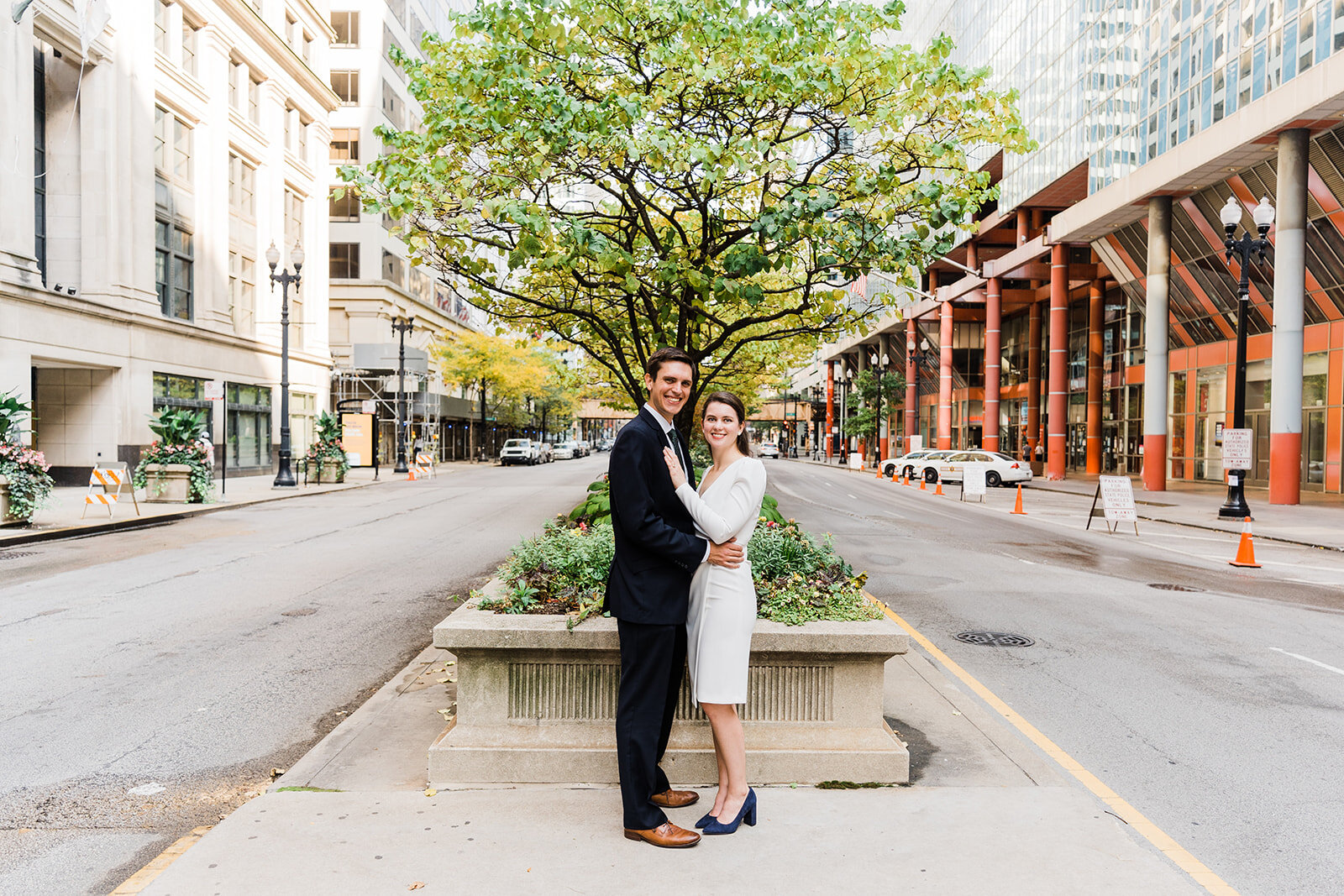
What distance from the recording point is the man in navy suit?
12.9 feet

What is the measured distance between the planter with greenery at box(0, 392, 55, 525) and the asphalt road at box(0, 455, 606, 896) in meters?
1.70

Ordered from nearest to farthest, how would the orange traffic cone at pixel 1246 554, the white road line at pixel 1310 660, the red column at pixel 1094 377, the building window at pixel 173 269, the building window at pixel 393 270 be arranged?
the white road line at pixel 1310 660
the orange traffic cone at pixel 1246 554
the building window at pixel 173 269
the red column at pixel 1094 377
the building window at pixel 393 270

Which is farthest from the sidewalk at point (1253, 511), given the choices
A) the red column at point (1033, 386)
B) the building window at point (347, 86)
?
the building window at point (347, 86)

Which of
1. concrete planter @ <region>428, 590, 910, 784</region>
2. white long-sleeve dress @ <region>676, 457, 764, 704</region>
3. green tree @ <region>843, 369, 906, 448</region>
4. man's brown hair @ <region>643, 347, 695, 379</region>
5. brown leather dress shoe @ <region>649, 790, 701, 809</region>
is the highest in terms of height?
green tree @ <region>843, 369, 906, 448</region>

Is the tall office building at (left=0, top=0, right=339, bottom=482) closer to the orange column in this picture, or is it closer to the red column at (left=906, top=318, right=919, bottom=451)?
the orange column

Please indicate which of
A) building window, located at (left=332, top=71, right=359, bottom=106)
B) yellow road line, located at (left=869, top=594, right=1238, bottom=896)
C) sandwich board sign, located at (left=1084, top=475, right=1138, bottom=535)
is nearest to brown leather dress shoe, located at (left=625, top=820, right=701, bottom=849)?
yellow road line, located at (left=869, top=594, right=1238, bottom=896)

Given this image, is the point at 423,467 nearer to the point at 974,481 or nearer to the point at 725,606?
the point at 974,481

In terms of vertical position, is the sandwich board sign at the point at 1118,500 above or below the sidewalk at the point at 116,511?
above

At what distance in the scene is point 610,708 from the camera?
478cm

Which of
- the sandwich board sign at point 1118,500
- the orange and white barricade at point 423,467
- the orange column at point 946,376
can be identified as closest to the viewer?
the sandwich board sign at point 1118,500

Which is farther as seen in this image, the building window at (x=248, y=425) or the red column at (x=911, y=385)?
the red column at (x=911, y=385)

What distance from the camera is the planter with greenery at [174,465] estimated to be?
890 inches

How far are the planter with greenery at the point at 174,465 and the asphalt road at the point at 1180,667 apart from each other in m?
17.0

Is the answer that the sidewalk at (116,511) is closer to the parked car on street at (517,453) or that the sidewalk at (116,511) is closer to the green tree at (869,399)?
the parked car on street at (517,453)
